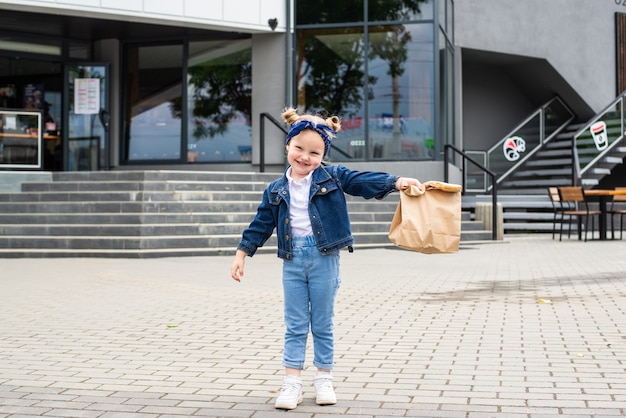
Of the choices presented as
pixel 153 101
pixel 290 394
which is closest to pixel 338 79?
pixel 153 101

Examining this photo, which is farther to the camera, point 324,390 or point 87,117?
point 87,117

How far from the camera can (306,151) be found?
4.56m

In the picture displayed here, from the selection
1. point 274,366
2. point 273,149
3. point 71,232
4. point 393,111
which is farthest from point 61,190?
point 274,366

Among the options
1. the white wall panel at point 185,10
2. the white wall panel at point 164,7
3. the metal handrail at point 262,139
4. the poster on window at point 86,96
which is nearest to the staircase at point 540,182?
the metal handrail at point 262,139

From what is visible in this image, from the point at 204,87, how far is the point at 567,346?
51.5 ft

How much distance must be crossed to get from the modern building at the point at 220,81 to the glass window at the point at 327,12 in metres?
0.02

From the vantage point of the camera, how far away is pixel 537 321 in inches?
287

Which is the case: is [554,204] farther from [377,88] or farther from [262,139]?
[262,139]

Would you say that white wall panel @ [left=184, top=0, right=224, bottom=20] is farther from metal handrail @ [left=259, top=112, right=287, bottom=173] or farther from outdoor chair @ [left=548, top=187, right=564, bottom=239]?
outdoor chair @ [left=548, top=187, right=564, bottom=239]

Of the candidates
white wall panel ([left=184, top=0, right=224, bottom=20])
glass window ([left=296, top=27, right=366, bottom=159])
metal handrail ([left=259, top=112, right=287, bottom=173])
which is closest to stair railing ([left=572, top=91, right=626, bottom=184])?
glass window ([left=296, top=27, right=366, bottom=159])

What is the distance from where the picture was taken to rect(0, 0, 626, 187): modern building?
763 inches

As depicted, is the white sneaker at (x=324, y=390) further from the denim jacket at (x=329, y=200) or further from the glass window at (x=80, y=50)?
the glass window at (x=80, y=50)

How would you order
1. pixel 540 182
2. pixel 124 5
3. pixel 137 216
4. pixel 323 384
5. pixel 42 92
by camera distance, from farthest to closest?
pixel 540 182 → pixel 42 92 → pixel 124 5 → pixel 137 216 → pixel 323 384

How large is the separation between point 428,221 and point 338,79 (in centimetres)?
1592
